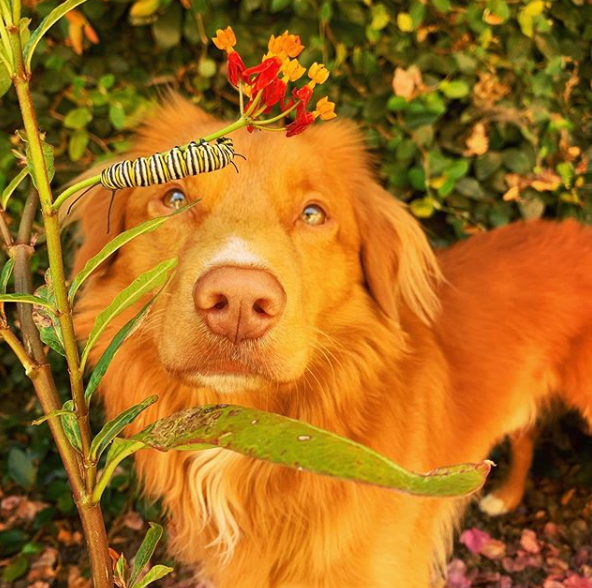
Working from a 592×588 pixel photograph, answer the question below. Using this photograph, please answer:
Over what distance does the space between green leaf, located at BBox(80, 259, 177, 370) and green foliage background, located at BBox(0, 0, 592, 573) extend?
1.71 metres

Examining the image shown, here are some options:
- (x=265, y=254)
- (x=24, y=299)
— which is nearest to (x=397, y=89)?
(x=265, y=254)

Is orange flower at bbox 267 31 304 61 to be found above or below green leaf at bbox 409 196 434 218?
above

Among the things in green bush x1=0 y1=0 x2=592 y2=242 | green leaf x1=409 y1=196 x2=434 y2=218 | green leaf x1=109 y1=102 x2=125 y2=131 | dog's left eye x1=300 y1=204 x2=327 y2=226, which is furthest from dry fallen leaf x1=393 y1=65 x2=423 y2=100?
green leaf x1=109 y1=102 x2=125 y2=131

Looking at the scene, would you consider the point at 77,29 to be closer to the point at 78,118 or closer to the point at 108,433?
the point at 78,118

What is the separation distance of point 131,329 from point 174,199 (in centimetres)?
99

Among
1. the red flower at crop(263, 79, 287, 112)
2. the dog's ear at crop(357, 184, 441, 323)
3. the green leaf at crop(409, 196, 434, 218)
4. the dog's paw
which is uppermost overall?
the red flower at crop(263, 79, 287, 112)

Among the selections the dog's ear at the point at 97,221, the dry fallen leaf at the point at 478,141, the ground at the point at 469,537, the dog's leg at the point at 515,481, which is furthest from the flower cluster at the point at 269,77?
the dog's leg at the point at 515,481

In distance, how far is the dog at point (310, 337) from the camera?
1361mm

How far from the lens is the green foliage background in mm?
2412

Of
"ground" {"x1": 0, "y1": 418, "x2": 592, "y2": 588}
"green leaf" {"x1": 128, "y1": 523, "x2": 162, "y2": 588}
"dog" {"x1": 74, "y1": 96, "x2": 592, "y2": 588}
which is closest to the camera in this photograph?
"green leaf" {"x1": 128, "y1": 523, "x2": 162, "y2": 588}

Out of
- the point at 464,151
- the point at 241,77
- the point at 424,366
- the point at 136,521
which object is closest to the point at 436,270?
the point at 424,366

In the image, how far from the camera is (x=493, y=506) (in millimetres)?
Result: 2920

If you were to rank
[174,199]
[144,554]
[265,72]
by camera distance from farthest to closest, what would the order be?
1. [174,199]
2. [144,554]
3. [265,72]

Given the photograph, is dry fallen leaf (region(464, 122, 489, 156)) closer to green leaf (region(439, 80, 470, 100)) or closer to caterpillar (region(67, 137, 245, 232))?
green leaf (region(439, 80, 470, 100))
